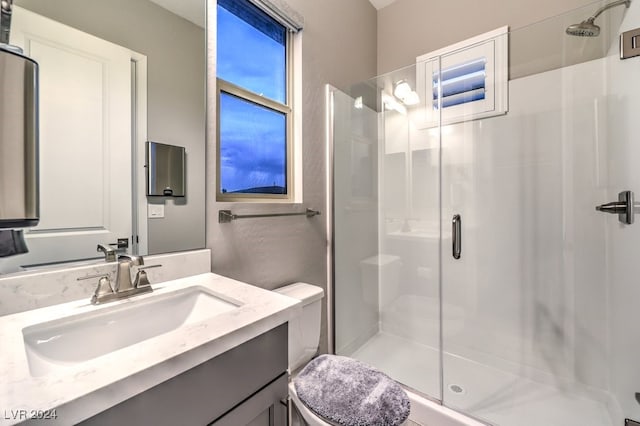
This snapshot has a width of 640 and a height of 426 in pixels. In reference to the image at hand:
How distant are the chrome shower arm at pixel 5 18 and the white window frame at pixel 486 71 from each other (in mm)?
2098

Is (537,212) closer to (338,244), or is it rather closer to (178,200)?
(338,244)

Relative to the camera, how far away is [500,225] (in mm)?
1857

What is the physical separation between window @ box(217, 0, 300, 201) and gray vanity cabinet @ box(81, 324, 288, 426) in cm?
82

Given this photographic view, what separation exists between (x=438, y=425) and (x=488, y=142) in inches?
69.0

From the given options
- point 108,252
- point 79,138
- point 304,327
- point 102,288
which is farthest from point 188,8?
point 304,327

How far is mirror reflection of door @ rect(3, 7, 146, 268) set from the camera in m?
0.78

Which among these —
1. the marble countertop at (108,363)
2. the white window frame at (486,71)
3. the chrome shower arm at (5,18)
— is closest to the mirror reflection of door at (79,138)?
the chrome shower arm at (5,18)

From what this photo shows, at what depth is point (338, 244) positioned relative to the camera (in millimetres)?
1986

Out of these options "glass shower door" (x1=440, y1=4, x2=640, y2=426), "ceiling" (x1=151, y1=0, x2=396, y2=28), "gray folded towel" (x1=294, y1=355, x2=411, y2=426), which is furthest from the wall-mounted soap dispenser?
"glass shower door" (x1=440, y1=4, x2=640, y2=426)

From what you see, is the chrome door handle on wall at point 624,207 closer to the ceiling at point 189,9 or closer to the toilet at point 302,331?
the toilet at point 302,331

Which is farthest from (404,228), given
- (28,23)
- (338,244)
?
(28,23)

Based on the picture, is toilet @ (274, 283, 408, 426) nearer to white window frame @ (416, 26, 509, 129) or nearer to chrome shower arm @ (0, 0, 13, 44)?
chrome shower arm @ (0, 0, 13, 44)

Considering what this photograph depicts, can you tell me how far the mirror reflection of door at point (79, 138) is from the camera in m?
0.78

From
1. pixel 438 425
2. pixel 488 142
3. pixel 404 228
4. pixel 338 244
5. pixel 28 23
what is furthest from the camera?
pixel 404 228
